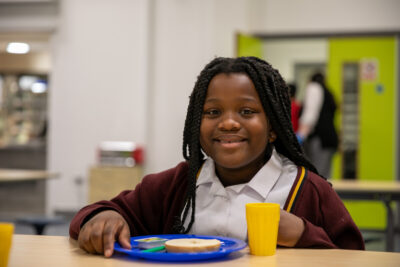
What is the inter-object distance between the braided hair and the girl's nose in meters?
0.08

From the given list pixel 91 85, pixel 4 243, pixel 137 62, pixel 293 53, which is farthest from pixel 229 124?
pixel 293 53

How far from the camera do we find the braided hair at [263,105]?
60.2 inches

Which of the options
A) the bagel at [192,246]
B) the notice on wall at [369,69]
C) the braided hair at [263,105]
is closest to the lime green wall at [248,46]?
the notice on wall at [369,69]

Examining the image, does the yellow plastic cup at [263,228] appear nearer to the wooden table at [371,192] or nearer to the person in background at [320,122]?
the wooden table at [371,192]

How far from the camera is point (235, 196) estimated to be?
153 cm

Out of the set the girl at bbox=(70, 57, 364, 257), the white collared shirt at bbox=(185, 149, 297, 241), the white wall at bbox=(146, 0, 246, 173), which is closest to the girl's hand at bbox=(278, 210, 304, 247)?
the girl at bbox=(70, 57, 364, 257)

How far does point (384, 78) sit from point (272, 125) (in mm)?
5799

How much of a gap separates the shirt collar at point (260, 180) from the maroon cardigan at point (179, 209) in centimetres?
6

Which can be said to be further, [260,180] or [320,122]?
[320,122]

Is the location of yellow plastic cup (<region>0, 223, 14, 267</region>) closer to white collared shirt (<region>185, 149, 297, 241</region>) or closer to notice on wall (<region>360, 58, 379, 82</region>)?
white collared shirt (<region>185, 149, 297, 241</region>)

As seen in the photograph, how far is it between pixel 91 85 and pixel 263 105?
5727 mm

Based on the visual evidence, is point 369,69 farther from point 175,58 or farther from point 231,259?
point 231,259

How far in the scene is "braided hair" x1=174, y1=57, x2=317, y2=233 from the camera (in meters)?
1.53

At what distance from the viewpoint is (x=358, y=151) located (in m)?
7.13
